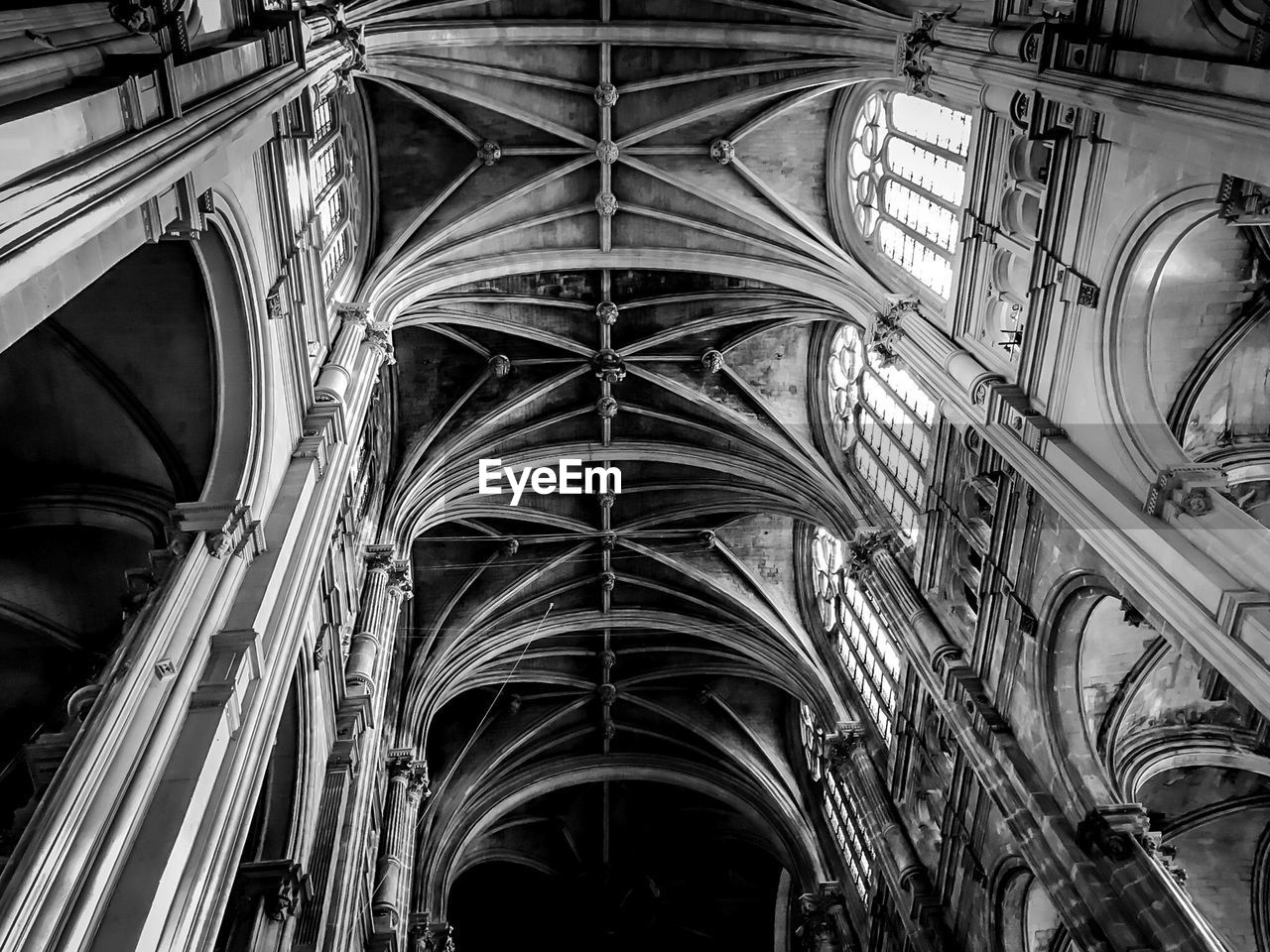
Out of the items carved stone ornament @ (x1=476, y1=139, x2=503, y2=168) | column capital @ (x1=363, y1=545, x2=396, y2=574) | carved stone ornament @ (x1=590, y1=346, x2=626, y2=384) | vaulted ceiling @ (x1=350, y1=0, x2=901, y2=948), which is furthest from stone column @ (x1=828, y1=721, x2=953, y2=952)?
carved stone ornament @ (x1=476, y1=139, x2=503, y2=168)

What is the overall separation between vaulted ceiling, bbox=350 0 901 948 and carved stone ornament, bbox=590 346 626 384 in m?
0.07

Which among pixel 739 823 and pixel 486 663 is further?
pixel 739 823

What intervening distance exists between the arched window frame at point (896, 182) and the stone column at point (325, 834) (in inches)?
454

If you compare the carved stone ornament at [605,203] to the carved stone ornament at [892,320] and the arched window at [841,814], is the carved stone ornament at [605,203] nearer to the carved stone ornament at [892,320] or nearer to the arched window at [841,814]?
the carved stone ornament at [892,320]

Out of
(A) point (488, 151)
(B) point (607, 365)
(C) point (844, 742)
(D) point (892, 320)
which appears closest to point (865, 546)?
(C) point (844, 742)

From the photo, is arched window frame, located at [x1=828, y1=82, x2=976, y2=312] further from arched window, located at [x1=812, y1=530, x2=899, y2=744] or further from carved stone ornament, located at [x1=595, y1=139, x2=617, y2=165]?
arched window, located at [x1=812, y1=530, x2=899, y2=744]

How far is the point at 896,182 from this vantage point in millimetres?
19672

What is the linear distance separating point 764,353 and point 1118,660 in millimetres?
12573

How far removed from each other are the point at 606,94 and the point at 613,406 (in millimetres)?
7023

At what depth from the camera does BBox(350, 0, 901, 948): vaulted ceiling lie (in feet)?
66.6

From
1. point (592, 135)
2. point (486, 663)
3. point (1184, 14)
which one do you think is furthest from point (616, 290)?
point (1184, 14)

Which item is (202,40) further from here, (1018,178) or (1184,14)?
(1018,178)

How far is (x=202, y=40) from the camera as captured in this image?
33.5ft

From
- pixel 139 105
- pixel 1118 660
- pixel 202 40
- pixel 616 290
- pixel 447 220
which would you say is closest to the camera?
pixel 139 105
